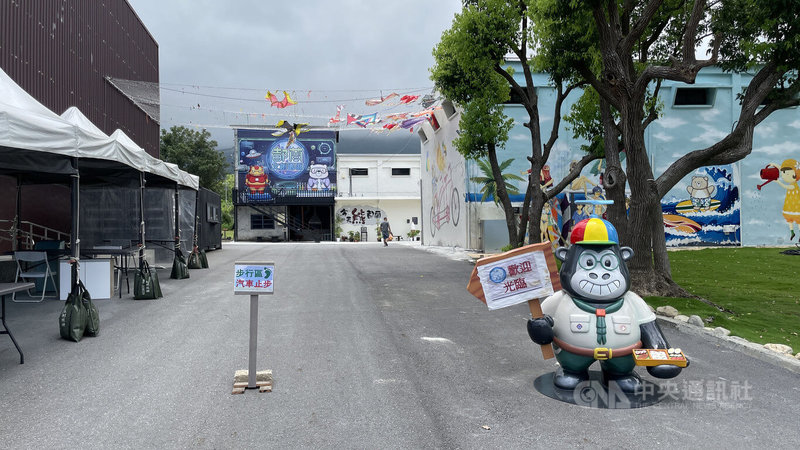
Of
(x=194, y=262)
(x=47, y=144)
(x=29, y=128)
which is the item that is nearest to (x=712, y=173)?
(x=194, y=262)

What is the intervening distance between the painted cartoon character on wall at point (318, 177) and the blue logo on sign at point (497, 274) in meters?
36.9

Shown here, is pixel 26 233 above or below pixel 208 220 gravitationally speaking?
below

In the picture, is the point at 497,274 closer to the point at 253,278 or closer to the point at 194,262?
the point at 253,278

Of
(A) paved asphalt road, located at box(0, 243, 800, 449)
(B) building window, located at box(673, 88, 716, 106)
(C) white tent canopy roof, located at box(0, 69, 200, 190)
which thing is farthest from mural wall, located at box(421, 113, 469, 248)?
(C) white tent canopy roof, located at box(0, 69, 200, 190)

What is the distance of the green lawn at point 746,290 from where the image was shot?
22.8 ft

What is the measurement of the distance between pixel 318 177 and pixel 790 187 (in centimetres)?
3006

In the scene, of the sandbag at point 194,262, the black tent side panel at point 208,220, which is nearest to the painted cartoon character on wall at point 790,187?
the sandbag at point 194,262

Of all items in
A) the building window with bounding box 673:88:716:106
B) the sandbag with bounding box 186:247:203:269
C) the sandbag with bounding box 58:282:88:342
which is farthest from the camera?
the building window with bounding box 673:88:716:106

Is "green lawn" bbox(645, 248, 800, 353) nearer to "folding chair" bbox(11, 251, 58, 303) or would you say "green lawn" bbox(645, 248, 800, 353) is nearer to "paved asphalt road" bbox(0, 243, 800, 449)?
"paved asphalt road" bbox(0, 243, 800, 449)

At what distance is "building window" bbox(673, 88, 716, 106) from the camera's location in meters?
21.7

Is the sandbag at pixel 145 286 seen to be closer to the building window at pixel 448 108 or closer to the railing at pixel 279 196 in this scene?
the building window at pixel 448 108

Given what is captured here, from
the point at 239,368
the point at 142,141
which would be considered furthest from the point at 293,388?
the point at 142,141

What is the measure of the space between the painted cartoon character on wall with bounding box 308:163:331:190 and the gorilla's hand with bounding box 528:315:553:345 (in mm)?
37144

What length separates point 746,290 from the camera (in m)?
10.4
